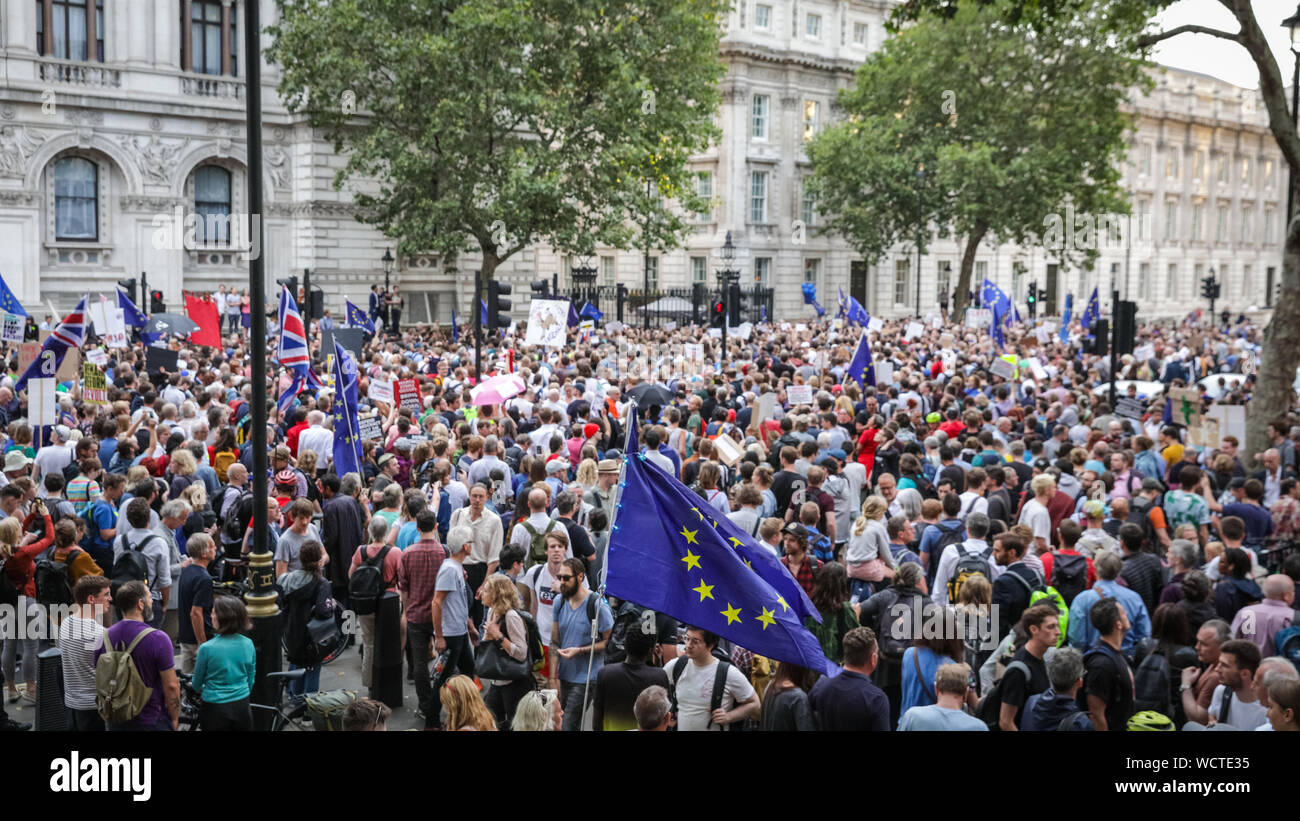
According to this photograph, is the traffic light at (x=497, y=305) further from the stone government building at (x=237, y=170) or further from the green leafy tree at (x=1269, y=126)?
the stone government building at (x=237, y=170)

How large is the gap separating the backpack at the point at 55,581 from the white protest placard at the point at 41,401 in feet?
18.0

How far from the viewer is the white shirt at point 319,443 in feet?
45.2

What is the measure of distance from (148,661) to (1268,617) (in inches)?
273

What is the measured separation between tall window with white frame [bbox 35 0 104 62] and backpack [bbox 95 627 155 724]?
35407 mm

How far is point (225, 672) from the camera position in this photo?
725 centimetres

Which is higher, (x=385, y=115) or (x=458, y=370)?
(x=385, y=115)

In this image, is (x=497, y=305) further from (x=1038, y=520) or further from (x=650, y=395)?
(x=1038, y=520)

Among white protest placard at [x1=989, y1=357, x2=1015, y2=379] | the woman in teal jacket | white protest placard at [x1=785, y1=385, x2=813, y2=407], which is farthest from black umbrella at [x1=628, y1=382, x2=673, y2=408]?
A: the woman in teal jacket

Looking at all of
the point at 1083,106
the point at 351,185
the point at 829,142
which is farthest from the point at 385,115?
the point at 1083,106

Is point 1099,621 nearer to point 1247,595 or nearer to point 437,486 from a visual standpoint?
point 1247,595

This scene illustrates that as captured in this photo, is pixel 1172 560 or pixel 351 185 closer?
pixel 1172 560

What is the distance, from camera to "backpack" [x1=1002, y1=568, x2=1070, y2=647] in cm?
821

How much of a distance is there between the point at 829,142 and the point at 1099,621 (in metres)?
45.6

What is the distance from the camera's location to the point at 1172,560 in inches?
348
